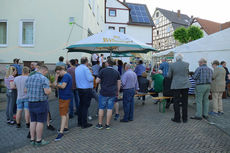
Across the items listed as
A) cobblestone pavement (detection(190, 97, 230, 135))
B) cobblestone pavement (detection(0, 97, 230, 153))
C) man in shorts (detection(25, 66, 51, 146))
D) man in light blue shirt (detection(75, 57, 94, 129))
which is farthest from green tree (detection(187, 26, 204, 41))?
man in shorts (detection(25, 66, 51, 146))

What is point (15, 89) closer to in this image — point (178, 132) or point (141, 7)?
point (178, 132)

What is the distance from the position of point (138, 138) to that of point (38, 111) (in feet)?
7.84

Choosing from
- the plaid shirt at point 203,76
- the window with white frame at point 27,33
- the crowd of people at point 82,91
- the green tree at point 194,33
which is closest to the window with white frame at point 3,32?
the window with white frame at point 27,33

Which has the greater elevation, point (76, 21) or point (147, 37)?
point (147, 37)

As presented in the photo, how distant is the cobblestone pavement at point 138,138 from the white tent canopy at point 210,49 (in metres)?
8.53

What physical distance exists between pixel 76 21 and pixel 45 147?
10100mm

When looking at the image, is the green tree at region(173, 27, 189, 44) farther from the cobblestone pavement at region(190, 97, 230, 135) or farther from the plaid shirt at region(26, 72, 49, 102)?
the plaid shirt at region(26, 72, 49, 102)

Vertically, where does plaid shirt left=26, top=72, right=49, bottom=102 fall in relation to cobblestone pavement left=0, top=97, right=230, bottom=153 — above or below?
above

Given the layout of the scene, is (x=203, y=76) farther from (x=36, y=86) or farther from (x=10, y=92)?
(x=10, y=92)

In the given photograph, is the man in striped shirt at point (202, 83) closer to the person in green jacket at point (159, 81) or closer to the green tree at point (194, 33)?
the person in green jacket at point (159, 81)

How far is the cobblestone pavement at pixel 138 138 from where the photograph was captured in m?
4.42

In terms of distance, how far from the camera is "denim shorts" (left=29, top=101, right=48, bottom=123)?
14.8 ft

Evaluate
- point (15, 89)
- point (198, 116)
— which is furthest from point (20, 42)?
point (198, 116)

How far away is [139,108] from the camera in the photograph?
8227 millimetres
